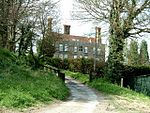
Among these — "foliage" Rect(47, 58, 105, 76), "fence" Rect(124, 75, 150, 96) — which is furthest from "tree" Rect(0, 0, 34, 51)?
"foliage" Rect(47, 58, 105, 76)

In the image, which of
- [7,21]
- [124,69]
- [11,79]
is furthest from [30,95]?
[124,69]

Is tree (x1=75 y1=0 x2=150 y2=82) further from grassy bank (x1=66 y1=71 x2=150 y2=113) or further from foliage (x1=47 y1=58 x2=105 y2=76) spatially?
foliage (x1=47 y1=58 x2=105 y2=76)

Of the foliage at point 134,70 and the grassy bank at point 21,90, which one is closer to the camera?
the grassy bank at point 21,90

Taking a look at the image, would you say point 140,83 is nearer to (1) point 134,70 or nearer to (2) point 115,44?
(2) point 115,44

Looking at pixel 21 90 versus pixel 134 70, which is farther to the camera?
pixel 134 70

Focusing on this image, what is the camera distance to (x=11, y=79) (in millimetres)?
23016

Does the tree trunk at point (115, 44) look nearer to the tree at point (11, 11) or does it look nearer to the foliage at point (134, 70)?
the foliage at point (134, 70)

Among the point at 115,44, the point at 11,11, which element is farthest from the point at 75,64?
the point at 11,11

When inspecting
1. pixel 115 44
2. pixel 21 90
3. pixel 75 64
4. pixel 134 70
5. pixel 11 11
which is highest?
pixel 11 11

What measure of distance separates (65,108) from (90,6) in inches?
921

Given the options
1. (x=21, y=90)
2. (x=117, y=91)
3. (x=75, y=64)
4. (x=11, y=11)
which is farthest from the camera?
(x=75, y=64)

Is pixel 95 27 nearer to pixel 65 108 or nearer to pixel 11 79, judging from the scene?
pixel 11 79

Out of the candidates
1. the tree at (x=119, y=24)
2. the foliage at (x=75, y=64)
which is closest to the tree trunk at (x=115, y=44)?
the tree at (x=119, y=24)

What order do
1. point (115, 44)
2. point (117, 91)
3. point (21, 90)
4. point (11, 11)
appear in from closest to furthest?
point (21, 90) < point (11, 11) < point (117, 91) < point (115, 44)
